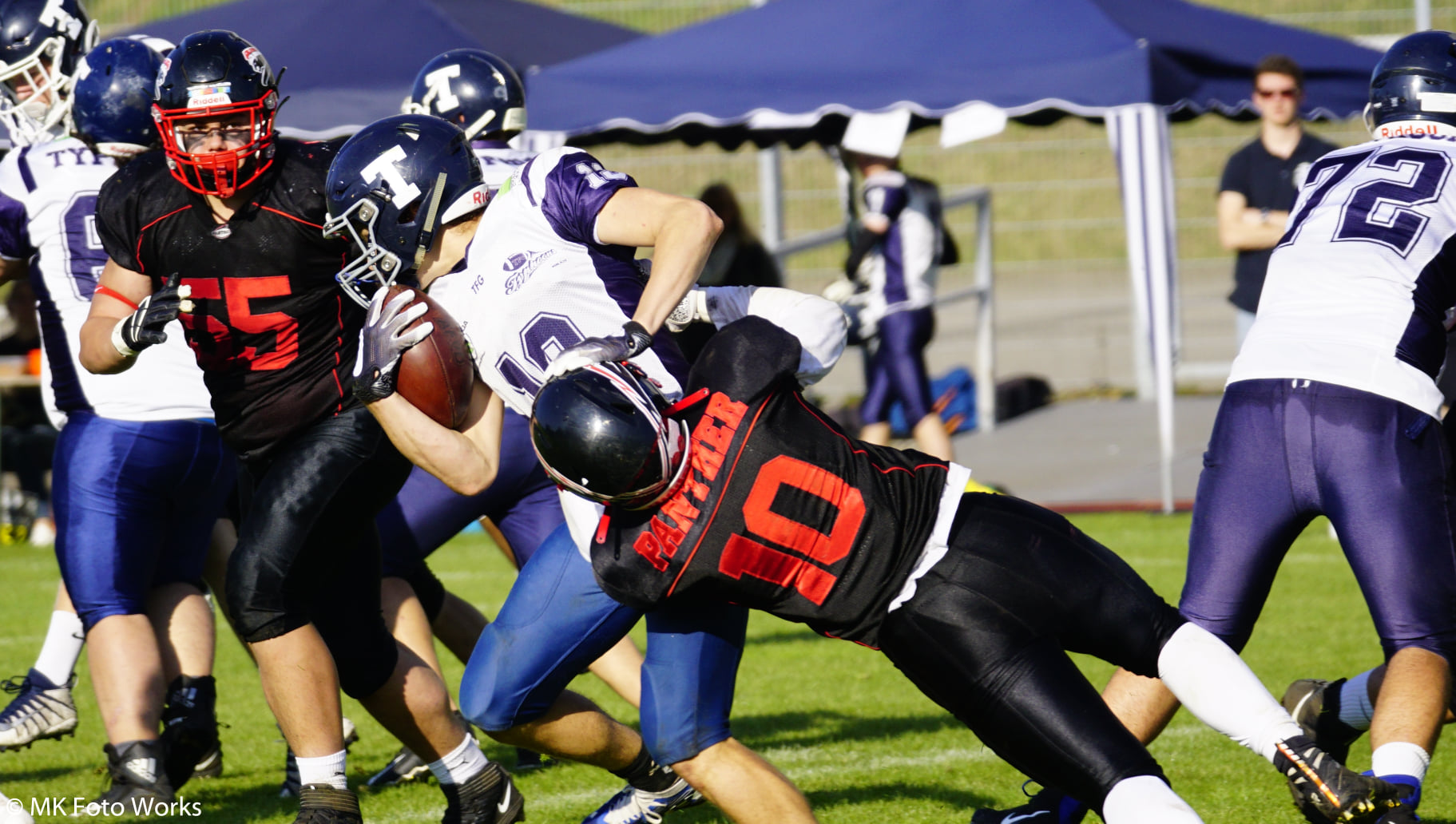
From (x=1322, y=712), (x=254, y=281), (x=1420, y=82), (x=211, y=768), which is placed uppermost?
(x=1420, y=82)

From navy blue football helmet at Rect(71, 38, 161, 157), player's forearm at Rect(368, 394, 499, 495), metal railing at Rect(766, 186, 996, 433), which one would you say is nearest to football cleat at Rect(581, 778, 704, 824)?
player's forearm at Rect(368, 394, 499, 495)

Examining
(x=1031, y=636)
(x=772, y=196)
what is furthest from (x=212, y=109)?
(x=772, y=196)

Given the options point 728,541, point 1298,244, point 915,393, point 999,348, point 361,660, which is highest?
point 1298,244

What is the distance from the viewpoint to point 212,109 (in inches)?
148

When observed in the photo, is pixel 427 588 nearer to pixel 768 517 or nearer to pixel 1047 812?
pixel 1047 812

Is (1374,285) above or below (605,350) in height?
below

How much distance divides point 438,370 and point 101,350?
3.19 ft

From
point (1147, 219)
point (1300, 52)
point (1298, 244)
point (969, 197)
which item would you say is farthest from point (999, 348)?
point (1298, 244)

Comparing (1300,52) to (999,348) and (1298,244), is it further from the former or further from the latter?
(1298,244)

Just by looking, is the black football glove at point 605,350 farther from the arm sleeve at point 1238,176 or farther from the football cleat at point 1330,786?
the arm sleeve at point 1238,176

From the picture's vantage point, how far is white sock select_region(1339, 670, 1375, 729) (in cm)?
412

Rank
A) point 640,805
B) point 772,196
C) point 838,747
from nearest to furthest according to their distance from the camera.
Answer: point 640,805 < point 838,747 < point 772,196

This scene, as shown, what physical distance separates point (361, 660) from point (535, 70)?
6.39 m

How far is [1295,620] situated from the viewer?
257 inches
